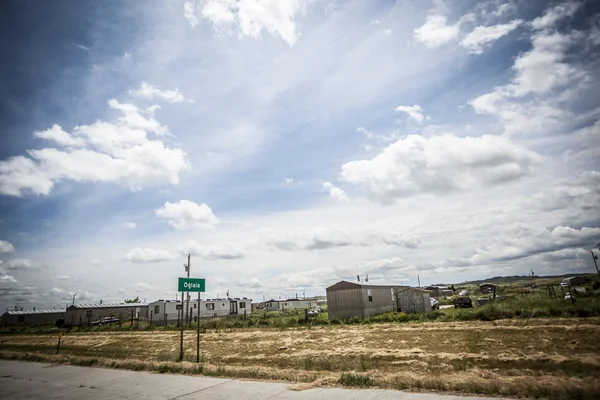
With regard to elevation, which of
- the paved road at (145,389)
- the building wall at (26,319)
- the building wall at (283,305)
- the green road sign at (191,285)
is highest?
the green road sign at (191,285)

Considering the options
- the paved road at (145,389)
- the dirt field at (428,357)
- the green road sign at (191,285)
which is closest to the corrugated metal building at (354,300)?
the dirt field at (428,357)

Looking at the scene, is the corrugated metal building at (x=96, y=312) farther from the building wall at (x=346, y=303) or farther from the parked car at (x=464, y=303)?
the parked car at (x=464, y=303)

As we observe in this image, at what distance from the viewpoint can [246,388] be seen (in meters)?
10.4

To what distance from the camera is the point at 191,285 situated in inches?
687

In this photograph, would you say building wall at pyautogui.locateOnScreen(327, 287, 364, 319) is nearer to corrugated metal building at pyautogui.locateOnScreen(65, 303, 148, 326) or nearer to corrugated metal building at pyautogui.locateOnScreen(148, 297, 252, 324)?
corrugated metal building at pyautogui.locateOnScreen(148, 297, 252, 324)

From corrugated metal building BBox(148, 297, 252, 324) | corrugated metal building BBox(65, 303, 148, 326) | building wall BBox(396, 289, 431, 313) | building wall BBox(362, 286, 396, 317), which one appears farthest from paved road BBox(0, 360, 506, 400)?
corrugated metal building BBox(65, 303, 148, 326)

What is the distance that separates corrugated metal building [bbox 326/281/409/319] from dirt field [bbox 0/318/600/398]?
37.2ft

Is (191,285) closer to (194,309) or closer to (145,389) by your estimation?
(145,389)

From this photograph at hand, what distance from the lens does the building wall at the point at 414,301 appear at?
4150 cm

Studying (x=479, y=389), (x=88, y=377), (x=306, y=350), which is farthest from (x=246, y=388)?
(x=306, y=350)

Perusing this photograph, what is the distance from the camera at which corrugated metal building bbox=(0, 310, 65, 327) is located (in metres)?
74.8

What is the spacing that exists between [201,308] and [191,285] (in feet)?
151

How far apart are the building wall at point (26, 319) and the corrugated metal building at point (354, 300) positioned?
70.8 m

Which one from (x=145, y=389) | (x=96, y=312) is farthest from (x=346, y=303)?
(x=96, y=312)
